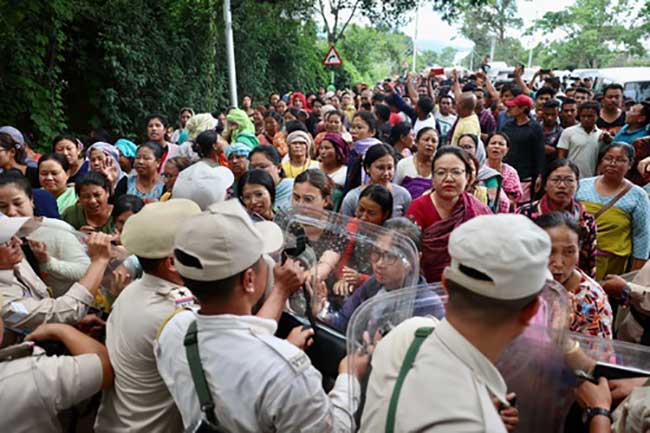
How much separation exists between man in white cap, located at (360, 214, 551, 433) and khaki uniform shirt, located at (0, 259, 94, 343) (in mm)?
1520

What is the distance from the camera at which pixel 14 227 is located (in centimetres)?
221

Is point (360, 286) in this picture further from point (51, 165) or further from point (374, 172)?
point (51, 165)

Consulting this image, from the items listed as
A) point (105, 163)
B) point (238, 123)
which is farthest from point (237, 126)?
point (105, 163)

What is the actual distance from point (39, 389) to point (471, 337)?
1430 mm

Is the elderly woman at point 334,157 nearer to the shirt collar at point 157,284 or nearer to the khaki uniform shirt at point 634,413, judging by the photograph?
the shirt collar at point 157,284

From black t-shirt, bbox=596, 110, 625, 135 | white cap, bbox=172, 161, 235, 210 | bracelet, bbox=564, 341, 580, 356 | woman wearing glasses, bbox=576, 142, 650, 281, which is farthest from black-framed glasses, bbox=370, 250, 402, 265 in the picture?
black t-shirt, bbox=596, 110, 625, 135

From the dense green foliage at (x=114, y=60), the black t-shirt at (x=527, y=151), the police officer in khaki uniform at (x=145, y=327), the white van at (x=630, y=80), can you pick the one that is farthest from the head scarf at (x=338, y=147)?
the white van at (x=630, y=80)

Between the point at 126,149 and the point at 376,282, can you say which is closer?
the point at 376,282

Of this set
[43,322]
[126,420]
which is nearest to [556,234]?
[126,420]

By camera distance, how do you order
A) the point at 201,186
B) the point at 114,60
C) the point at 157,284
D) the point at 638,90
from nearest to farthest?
the point at 157,284 → the point at 201,186 → the point at 114,60 → the point at 638,90

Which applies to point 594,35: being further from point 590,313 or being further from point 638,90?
point 590,313

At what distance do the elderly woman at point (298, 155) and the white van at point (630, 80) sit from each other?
1140cm

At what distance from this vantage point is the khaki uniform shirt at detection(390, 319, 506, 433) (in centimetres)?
102

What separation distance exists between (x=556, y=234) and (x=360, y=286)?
1008mm
